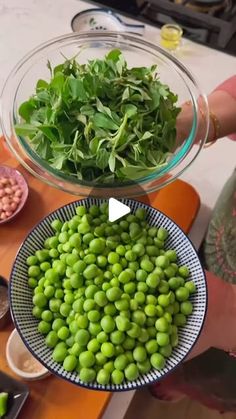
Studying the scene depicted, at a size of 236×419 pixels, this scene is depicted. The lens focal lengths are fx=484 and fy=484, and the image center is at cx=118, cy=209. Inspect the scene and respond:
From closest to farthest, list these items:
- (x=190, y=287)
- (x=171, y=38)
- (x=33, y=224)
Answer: (x=190, y=287) < (x=33, y=224) < (x=171, y=38)

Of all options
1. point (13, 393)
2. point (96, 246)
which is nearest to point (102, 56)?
point (96, 246)

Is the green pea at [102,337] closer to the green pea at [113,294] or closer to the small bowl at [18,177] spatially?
the green pea at [113,294]

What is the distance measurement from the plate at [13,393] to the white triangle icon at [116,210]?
0.29 meters

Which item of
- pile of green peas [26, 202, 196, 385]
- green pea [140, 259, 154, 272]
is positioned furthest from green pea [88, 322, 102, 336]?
green pea [140, 259, 154, 272]

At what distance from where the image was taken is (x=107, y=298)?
710mm

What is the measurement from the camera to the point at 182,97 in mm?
781

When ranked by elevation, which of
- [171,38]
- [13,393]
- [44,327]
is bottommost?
[13,393]

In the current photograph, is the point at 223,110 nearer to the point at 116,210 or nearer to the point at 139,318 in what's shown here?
the point at 116,210

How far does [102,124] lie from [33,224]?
37cm

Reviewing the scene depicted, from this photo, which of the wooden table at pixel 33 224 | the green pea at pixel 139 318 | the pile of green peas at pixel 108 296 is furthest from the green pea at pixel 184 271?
the wooden table at pixel 33 224

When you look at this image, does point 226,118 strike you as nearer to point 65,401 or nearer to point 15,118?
point 15,118

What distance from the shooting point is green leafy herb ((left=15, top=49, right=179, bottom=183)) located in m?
0.64

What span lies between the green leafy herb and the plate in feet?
1.11

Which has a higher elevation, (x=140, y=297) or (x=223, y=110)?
(x=223, y=110)
